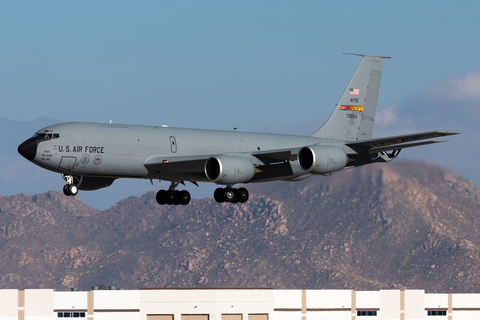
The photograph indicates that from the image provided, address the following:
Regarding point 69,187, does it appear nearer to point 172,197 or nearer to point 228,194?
point 172,197

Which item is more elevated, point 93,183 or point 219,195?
point 93,183

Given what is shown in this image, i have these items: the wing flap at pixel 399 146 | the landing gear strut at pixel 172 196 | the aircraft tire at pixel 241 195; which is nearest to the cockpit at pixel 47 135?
the landing gear strut at pixel 172 196

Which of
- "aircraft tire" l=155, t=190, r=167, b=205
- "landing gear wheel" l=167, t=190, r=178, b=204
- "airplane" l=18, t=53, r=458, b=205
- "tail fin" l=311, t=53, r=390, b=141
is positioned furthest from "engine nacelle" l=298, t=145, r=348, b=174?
"aircraft tire" l=155, t=190, r=167, b=205

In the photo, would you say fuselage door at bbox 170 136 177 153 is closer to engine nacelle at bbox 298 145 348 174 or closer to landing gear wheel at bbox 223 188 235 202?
landing gear wheel at bbox 223 188 235 202

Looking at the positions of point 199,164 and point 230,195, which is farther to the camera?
point 230,195

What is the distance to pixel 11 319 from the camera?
475 feet

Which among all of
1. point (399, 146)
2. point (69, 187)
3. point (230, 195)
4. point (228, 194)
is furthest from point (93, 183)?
point (399, 146)

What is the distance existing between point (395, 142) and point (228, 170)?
11.4m

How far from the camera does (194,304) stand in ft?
484

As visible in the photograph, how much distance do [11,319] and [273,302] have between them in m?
44.9

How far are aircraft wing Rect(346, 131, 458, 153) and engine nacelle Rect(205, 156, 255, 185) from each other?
7.57m

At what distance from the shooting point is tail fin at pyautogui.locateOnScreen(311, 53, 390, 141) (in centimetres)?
6788

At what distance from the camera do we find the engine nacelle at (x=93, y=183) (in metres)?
59.3

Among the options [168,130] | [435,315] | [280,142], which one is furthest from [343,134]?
[435,315]
